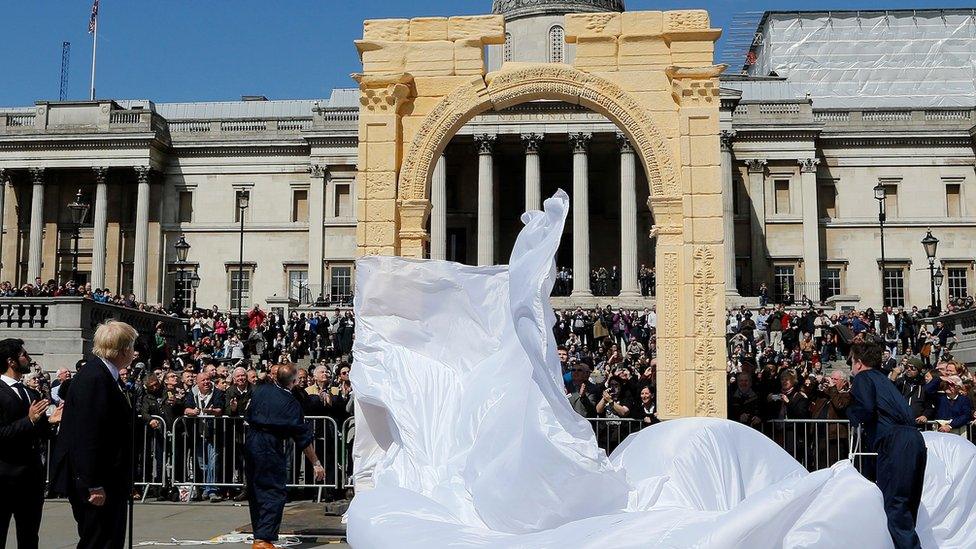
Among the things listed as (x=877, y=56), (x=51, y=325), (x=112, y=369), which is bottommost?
(x=112, y=369)

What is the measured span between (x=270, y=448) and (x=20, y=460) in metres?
2.52

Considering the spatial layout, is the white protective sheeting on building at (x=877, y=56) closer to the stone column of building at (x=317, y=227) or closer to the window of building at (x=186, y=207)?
the stone column of building at (x=317, y=227)

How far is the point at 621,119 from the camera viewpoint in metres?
12.0

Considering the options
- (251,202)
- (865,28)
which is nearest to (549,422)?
(251,202)

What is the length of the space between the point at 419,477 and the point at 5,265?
167ft

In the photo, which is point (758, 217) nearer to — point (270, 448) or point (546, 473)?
point (270, 448)

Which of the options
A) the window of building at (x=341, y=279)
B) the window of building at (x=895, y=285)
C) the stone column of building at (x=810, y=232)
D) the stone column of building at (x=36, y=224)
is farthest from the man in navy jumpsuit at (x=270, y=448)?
the stone column of building at (x=36, y=224)

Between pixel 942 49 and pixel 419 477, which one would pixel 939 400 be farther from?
pixel 942 49

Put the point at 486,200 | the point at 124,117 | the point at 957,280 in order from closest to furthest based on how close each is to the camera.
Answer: the point at 486,200, the point at 957,280, the point at 124,117

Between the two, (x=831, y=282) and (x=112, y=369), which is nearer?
(x=112, y=369)

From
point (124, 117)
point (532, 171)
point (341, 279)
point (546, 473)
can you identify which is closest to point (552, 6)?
point (532, 171)

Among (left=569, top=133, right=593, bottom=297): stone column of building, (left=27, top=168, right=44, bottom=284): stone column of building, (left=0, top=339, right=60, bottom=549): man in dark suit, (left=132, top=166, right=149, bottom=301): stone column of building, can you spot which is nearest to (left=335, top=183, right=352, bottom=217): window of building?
(left=132, top=166, right=149, bottom=301): stone column of building

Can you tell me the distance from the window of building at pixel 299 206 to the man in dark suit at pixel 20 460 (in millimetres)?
45793

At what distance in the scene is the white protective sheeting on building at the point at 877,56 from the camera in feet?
188
